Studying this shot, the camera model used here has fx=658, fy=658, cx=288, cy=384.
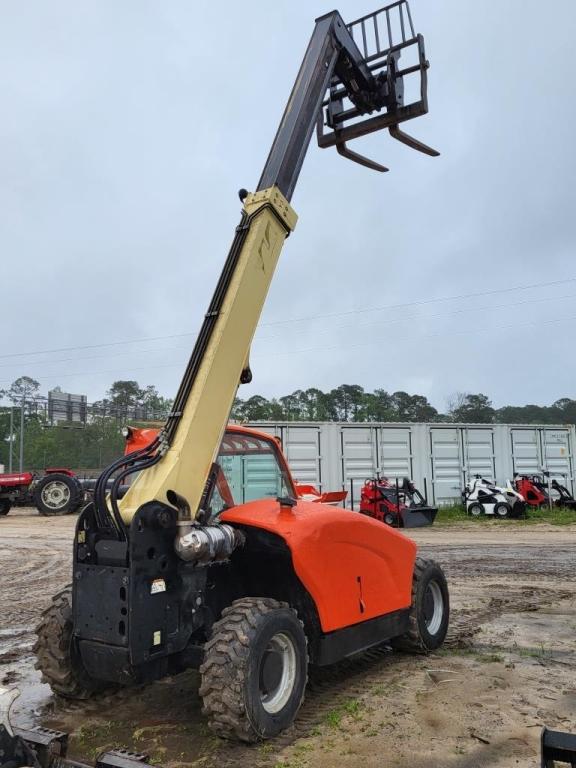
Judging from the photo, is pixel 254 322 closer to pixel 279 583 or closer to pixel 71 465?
pixel 279 583

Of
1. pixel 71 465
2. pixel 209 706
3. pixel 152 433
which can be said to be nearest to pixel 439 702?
pixel 209 706

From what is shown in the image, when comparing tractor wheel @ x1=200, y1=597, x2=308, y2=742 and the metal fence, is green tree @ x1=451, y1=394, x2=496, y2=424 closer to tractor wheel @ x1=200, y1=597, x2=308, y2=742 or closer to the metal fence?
the metal fence

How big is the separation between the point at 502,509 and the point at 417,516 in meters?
3.41

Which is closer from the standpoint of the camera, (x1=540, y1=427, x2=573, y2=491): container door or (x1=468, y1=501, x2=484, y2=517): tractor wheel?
(x1=468, y1=501, x2=484, y2=517): tractor wheel

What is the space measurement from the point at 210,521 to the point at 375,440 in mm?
15295

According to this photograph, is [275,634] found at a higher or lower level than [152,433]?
lower

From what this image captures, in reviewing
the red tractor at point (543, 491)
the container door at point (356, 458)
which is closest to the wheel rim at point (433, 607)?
the container door at point (356, 458)

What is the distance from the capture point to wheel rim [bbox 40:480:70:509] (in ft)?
66.8

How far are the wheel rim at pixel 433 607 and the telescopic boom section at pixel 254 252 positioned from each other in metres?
2.58

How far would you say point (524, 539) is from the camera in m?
15.0

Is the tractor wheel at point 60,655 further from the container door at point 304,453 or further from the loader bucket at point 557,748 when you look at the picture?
the container door at point 304,453

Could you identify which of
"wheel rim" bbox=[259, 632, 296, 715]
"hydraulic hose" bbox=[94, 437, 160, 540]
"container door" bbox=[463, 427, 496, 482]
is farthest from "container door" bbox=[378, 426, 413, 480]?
"hydraulic hose" bbox=[94, 437, 160, 540]

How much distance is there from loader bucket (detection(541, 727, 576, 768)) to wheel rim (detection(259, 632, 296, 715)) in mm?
1626

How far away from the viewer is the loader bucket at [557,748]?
2428mm
